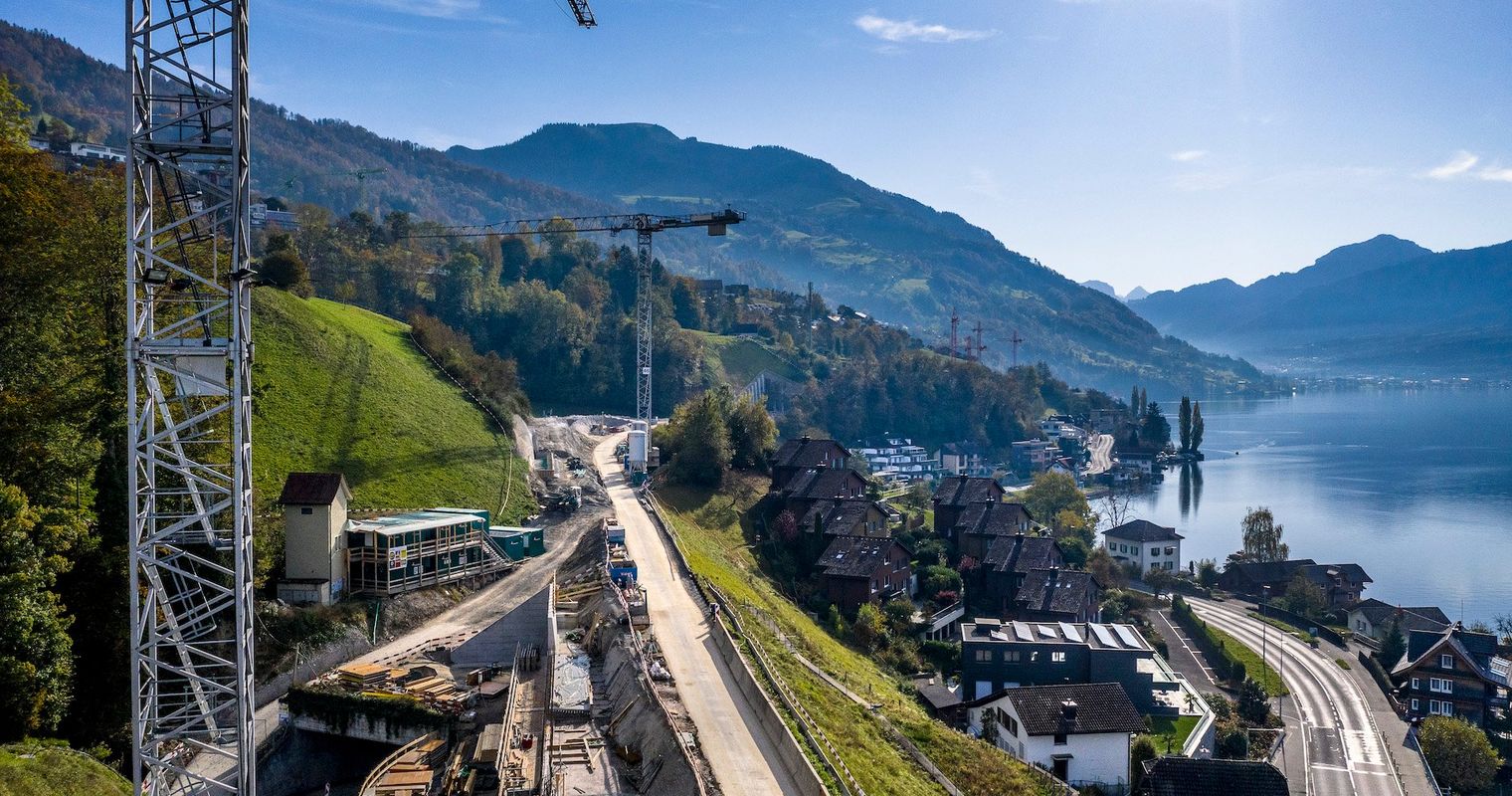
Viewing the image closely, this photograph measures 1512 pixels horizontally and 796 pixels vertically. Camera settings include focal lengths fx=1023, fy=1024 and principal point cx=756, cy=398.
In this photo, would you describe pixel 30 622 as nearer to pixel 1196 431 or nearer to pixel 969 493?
pixel 969 493

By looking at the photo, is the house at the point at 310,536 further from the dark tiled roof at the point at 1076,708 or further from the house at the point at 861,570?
the house at the point at 861,570

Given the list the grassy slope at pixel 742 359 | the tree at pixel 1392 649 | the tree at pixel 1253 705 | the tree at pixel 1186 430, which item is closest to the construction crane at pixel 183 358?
the tree at pixel 1253 705

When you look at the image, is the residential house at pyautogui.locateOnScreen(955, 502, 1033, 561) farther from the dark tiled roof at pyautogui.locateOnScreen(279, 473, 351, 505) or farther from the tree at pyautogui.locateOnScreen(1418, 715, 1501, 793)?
the dark tiled roof at pyautogui.locateOnScreen(279, 473, 351, 505)

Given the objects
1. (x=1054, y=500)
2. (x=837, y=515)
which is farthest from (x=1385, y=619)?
(x=837, y=515)

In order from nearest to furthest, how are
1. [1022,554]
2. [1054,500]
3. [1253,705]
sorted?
[1253,705], [1022,554], [1054,500]

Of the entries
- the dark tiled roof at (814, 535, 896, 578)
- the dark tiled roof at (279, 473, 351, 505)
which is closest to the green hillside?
the dark tiled roof at (279, 473, 351, 505)

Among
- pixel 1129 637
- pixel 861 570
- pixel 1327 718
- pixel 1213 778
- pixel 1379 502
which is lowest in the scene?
pixel 1327 718
